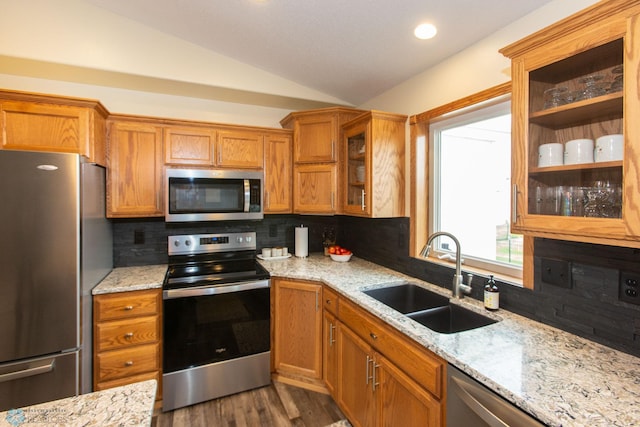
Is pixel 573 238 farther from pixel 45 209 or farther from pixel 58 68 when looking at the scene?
pixel 58 68

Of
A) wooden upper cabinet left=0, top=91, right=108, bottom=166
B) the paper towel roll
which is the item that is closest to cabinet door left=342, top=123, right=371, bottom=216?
the paper towel roll

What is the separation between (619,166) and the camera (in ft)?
3.21

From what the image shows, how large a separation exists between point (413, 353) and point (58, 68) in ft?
9.49

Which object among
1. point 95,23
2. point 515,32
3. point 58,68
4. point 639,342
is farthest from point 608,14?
point 58,68

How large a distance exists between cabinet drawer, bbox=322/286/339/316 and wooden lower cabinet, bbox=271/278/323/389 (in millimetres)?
51

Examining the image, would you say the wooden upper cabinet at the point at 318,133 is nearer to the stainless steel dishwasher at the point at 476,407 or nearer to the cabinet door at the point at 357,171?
the cabinet door at the point at 357,171

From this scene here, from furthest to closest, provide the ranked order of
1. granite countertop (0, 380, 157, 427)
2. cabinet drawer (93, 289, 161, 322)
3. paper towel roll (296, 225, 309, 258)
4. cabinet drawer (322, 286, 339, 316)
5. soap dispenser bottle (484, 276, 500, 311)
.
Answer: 1. paper towel roll (296, 225, 309, 258)
2. cabinet drawer (322, 286, 339, 316)
3. cabinet drawer (93, 289, 161, 322)
4. soap dispenser bottle (484, 276, 500, 311)
5. granite countertop (0, 380, 157, 427)

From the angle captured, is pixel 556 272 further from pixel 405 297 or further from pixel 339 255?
pixel 339 255

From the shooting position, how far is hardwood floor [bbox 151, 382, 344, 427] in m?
1.99

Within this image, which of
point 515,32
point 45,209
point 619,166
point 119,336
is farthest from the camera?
point 119,336

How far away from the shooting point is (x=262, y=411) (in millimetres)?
2092

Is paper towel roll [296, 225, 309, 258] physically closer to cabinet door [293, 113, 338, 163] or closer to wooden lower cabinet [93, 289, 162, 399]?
cabinet door [293, 113, 338, 163]

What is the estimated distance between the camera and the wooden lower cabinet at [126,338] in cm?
195

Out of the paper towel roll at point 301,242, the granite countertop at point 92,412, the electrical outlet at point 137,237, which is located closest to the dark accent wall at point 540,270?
the electrical outlet at point 137,237
